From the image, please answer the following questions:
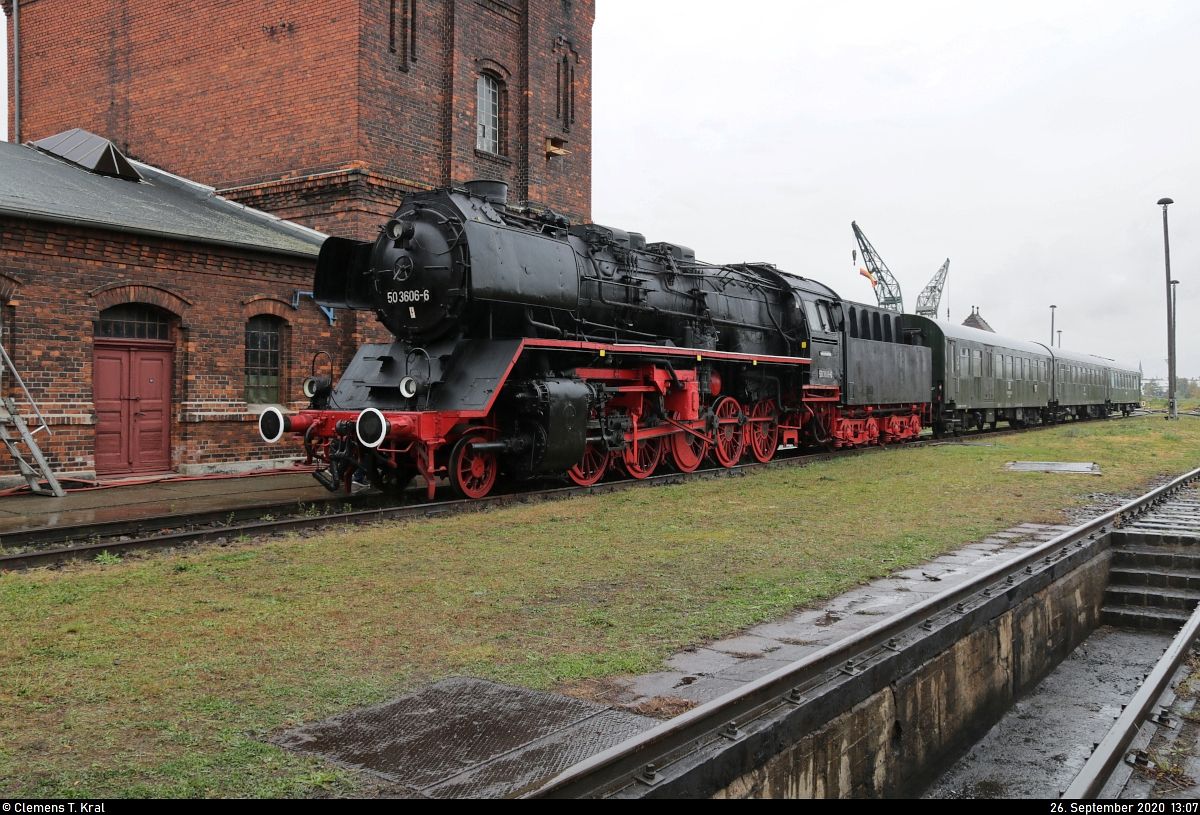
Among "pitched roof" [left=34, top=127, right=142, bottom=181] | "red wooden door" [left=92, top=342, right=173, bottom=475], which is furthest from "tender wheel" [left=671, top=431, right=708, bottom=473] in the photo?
"pitched roof" [left=34, top=127, right=142, bottom=181]

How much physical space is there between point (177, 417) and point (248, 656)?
10.4 m

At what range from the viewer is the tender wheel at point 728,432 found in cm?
1510

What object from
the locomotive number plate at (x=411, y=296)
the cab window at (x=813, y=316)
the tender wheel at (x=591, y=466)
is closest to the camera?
the locomotive number plate at (x=411, y=296)

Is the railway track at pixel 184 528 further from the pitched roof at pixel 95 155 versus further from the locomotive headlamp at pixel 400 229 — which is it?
the pitched roof at pixel 95 155

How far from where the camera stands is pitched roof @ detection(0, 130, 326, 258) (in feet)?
41.1

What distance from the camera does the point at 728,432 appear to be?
607 inches

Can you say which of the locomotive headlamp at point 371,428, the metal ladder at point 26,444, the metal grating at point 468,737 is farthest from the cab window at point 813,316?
the metal grating at point 468,737

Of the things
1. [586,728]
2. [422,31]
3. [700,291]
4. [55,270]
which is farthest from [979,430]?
[586,728]

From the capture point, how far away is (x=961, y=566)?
7.21 m

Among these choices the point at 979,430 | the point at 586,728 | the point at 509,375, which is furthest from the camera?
the point at 979,430

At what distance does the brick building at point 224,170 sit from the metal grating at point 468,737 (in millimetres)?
10394

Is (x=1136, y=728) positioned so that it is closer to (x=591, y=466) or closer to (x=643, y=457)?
(x=591, y=466)

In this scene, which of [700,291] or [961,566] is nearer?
[961,566]
